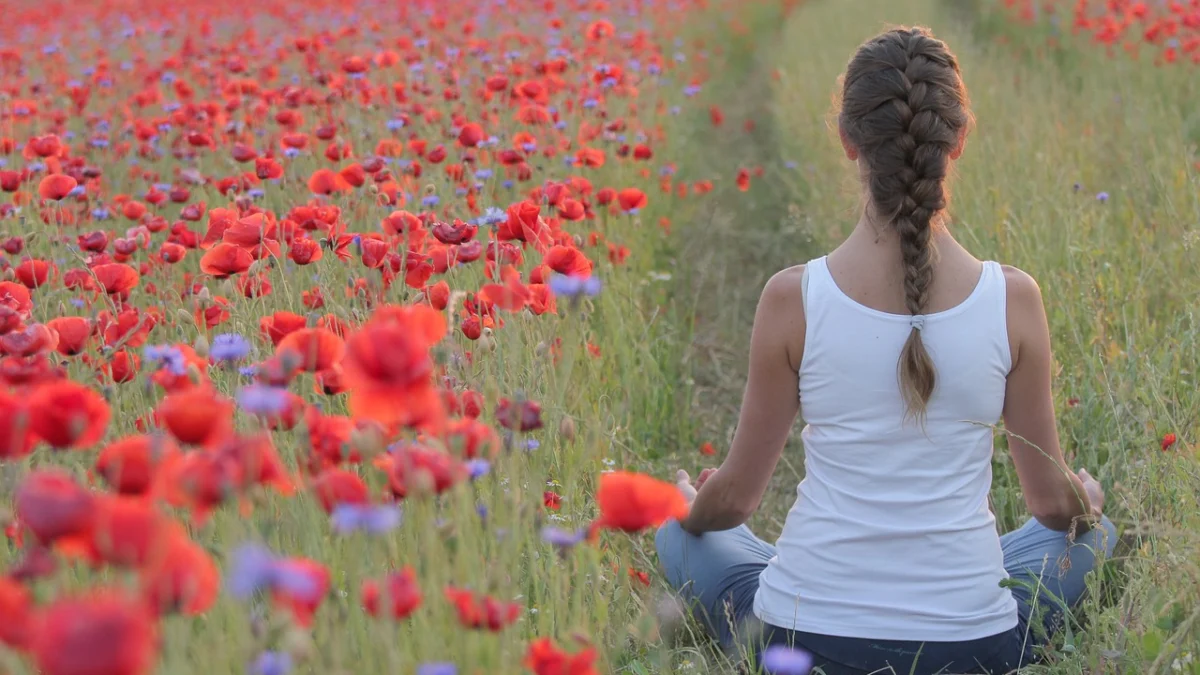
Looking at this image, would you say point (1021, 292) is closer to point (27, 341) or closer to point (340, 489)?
point (340, 489)

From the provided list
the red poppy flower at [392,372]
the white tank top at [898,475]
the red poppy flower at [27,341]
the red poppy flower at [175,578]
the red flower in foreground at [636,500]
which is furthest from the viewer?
the white tank top at [898,475]

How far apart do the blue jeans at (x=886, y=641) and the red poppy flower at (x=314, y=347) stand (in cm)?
93

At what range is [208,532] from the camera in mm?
1795

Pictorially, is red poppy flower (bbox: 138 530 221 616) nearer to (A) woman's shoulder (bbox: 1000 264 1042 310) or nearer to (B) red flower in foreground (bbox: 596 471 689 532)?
(B) red flower in foreground (bbox: 596 471 689 532)

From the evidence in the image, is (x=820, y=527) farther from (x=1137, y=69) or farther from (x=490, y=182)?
(x=1137, y=69)

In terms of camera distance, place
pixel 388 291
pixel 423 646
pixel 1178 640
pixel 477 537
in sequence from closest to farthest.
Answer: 1. pixel 423 646
2. pixel 477 537
3. pixel 1178 640
4. pixel 388 291

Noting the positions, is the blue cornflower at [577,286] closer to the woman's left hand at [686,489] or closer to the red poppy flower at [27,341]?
the red poppy flower at [27,341]

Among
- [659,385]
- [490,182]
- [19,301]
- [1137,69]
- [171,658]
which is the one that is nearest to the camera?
[171,658]

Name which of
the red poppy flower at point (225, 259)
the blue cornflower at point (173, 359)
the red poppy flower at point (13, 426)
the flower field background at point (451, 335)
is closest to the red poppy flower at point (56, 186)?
the flower field background at point (451, 335)

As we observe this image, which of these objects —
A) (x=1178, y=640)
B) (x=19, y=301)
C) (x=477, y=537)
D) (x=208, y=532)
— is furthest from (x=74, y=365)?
(x=1178, y=640)

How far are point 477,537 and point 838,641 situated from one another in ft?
2.50

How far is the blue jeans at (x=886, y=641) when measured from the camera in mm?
2021

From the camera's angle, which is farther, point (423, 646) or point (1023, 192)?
point (1023, 192)

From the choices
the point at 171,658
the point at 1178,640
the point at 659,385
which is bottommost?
the point at 659,385
